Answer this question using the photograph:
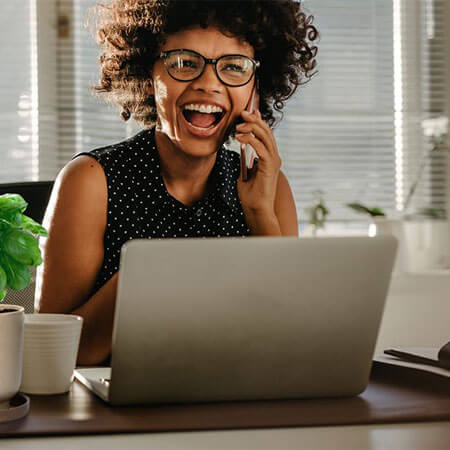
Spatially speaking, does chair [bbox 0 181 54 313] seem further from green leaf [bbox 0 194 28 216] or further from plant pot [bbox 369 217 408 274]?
plant pot [bbox 369 217 408 274]

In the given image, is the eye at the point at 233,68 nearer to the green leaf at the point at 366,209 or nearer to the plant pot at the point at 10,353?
the plant pot at the point at 10,353

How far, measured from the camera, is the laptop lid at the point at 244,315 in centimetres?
71

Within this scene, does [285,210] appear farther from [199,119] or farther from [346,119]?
[346,119]

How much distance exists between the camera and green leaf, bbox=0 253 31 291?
0.78 meters

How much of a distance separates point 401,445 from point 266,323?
7.1 inches

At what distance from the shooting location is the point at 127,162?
1613 mm

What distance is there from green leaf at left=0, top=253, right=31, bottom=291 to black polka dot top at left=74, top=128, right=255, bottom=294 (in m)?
0.77

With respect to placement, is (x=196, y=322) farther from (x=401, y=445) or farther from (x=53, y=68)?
(x=53, y=68)

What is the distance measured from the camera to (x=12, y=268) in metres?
0.78

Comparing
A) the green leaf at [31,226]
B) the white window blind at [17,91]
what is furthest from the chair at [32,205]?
the white window blind at [17,91]

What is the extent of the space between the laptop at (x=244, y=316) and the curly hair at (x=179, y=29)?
917mm

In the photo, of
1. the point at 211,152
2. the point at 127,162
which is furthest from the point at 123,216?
the point at 211,152

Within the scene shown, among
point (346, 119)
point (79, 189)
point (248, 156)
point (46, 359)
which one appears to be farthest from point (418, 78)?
point (46, 359)

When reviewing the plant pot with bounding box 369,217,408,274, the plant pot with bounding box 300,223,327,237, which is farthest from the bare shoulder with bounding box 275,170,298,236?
the plant pot with bounding box 300,223,327,237
